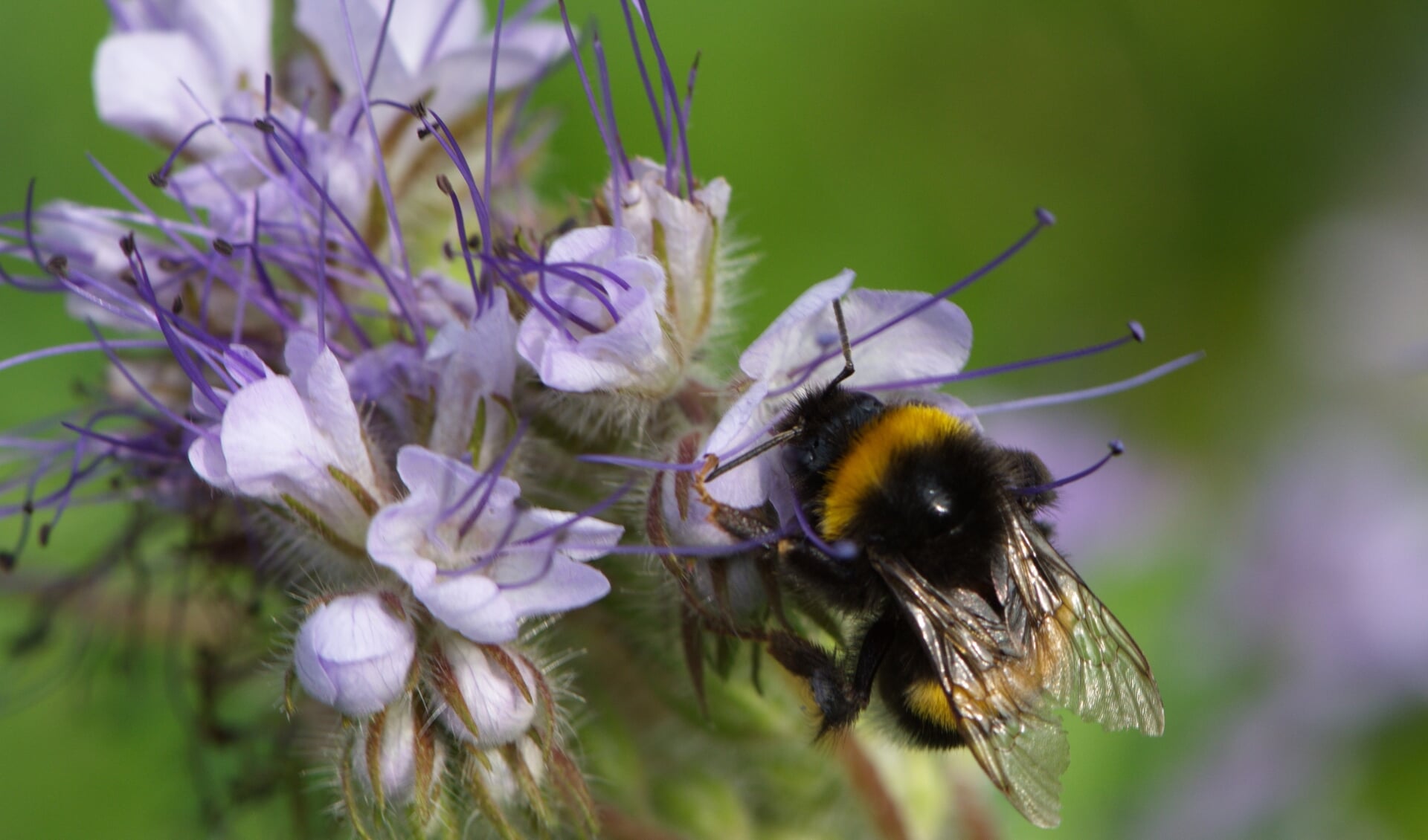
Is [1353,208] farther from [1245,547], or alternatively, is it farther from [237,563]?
[237,563]

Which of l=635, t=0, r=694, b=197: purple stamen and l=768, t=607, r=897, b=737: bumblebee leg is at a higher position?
l=635, t=0, r=694, b=197: purple stamen

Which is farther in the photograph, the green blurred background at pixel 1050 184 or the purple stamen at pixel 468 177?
the green blurred background at pixel 1050 184

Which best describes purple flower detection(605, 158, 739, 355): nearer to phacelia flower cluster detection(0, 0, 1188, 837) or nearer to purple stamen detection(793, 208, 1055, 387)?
phacelia flower cluster detection(0, 0, 1188, 837)

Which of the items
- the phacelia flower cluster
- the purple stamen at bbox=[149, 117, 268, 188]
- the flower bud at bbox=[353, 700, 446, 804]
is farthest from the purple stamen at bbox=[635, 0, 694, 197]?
the flower bud at bbox=[353, 700, 446, 804]

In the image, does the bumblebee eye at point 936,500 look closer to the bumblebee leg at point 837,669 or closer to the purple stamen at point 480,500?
the bumblebee leg at point 837,669

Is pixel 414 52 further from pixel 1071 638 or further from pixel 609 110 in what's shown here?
pixel 1071 638

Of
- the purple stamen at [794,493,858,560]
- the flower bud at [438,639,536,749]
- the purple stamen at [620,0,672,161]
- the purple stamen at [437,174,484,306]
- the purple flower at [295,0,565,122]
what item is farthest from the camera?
the purple flower at [295,0,565,122]

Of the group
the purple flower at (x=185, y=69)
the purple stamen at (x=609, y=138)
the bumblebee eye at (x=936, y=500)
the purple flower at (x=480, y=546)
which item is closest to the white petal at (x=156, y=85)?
the purple flower at (x=185, y=69)
